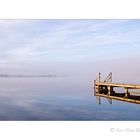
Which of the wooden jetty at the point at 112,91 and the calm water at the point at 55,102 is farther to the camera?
the wooden jetty at the point at 112,91

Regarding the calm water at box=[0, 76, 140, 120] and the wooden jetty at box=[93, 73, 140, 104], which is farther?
the wooden jetty at box=[93, 73, 140, 104]

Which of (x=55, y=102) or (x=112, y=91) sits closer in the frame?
(x=55, y=102)

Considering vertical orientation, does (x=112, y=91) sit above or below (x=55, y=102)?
above

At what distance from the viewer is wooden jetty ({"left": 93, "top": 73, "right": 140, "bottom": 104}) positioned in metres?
5.09

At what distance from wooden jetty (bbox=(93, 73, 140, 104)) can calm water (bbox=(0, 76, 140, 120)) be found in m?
0.07

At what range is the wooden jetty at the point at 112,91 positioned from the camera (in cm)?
509

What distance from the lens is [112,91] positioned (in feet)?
17.1

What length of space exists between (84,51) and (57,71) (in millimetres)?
300

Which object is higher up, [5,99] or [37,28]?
[37,28]

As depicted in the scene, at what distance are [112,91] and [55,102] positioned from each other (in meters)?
0.55

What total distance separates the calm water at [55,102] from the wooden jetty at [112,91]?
70mm
